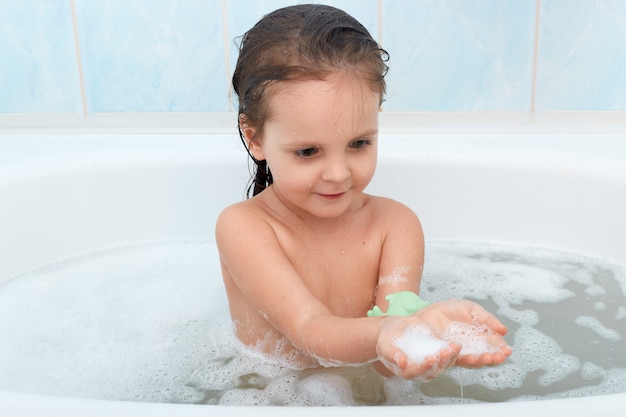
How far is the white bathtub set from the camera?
1.42 m

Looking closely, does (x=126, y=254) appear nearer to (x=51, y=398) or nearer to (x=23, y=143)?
(x=23, y=143)

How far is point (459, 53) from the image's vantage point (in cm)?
165

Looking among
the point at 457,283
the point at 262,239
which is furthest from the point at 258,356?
the point at 457,283

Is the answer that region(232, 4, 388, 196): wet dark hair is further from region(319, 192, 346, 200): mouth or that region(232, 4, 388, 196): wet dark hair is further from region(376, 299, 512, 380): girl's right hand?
region(376, 299, 512, 380): girl's right hand

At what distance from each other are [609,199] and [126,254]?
96 cm

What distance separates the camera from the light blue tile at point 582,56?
1593mm

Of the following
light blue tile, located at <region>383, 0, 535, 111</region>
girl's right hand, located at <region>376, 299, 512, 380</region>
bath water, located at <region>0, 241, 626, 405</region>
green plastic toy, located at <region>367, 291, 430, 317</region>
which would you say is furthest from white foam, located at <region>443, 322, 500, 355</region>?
light blue tile, located at <region>383, 0, 535, 111</region>

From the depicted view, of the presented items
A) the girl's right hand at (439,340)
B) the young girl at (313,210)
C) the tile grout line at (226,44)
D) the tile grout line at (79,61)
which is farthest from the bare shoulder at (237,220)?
the tile grout line at (79,61)

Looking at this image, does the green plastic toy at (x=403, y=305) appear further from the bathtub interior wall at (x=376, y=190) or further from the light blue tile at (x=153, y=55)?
the light blue tile at (x=153, y=55)

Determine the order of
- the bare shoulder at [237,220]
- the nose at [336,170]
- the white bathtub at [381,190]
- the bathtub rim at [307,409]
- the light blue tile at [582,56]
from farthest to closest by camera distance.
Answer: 1. the light blue tile at [582,56]
2. the white bathtub at [381,190]
3. the bare shoulder at [237,220]
4. the nose at [336,170]
5. the bathtub rim at [307,409]

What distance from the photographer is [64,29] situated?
5.57 feet

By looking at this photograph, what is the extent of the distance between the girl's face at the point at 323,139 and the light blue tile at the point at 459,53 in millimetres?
701

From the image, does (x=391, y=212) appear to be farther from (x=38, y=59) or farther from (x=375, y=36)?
(x=38, y=59)

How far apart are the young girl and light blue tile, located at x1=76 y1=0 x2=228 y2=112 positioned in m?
0.65
